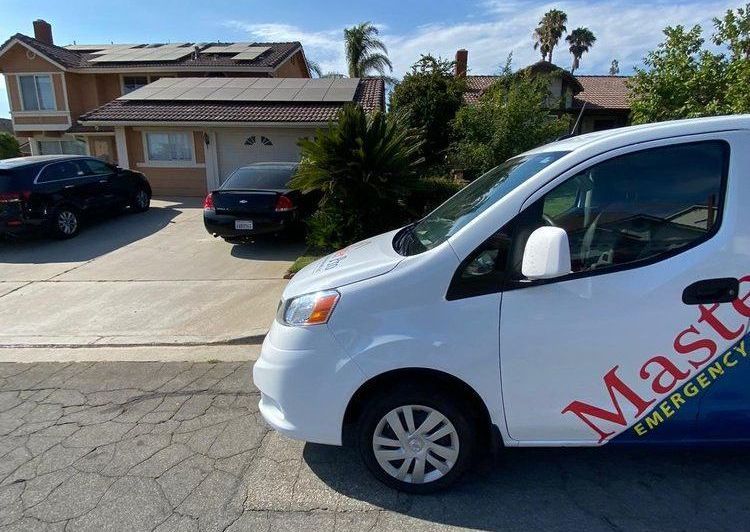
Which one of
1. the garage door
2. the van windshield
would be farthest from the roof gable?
the van windshield

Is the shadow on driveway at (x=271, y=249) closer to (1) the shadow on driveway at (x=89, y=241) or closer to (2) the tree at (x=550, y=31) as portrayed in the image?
(1) the shadow on driveway at (x=89, y=241)

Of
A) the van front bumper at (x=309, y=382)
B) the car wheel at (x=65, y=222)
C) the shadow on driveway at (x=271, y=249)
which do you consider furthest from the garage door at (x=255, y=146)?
the van front bumper at (x=309, y=382)

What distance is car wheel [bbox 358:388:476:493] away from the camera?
8.00ft

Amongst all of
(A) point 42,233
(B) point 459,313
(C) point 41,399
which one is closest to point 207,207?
(A) point 42,233

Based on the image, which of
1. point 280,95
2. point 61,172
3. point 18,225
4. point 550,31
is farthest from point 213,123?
point 550,31

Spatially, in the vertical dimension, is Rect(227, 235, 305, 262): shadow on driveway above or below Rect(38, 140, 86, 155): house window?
below

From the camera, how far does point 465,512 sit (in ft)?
7.99

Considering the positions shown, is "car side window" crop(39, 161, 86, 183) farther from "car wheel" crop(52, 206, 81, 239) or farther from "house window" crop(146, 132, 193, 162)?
"house window" crop(146, 132, 193, 162)

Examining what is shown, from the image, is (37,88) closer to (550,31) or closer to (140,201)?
(140,201)

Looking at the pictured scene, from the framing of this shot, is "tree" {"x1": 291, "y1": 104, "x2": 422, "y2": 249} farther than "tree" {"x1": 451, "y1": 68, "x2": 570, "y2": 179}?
No

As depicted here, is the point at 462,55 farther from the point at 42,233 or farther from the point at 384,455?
the point at 384,455

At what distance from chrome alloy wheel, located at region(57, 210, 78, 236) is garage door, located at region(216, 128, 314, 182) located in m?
5.84

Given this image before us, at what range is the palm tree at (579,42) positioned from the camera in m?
50.2

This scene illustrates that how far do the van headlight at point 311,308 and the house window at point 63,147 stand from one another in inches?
965
